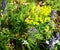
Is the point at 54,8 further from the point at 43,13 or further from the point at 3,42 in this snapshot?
the point at 3,42

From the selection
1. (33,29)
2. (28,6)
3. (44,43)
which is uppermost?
(28,6)

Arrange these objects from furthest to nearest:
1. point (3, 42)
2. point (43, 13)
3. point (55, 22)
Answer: point (55, 22) < point (43, 13) < point (3, 42)

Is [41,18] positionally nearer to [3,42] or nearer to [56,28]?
[56,28]

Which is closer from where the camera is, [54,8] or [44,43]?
[44,43]

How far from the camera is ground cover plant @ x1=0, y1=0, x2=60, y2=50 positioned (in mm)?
3205

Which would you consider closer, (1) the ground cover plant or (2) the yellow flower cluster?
(1) the ground cover plant

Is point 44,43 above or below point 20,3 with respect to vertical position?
below

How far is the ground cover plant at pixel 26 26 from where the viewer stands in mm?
3205

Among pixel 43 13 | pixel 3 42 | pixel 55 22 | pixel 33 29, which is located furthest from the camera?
pixel 55 22

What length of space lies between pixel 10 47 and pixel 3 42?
15 cm

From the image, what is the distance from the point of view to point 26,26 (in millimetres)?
3428

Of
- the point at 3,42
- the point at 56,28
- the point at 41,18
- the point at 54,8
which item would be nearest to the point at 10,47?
the point at 3,42

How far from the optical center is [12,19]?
3.42 m

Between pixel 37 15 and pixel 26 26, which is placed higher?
pixel 37 15
